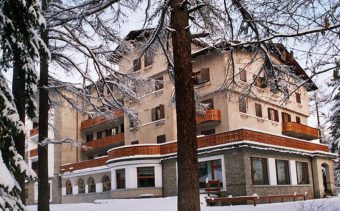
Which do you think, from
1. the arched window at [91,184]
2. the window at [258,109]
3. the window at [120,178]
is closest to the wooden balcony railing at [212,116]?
the window at [258,109]

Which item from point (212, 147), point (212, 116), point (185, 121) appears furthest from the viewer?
point (212, 116)

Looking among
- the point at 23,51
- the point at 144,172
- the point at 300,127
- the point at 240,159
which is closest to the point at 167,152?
the point at 144,172

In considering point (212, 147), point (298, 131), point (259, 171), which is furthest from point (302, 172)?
point (212, 147)

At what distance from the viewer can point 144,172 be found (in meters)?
33.8

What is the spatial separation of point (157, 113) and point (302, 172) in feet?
42.5

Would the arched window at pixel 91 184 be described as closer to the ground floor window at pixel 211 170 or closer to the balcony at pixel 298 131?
the ground floor window at pixel 211 170

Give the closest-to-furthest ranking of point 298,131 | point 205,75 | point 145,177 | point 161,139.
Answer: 1. point 145,177
2. point 205,75
3. point 161,139
4. point 298,131

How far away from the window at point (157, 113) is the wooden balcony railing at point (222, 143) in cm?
420

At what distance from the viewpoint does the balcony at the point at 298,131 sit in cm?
4041

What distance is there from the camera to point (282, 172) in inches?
1235

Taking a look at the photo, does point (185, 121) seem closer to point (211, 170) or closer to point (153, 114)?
point (211, 170)

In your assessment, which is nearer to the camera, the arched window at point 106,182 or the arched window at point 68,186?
the arched window at point 106,182

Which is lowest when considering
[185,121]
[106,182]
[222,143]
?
[106,182]

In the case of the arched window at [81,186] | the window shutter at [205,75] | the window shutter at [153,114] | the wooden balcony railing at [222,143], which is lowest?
the arched window at [81,186]
